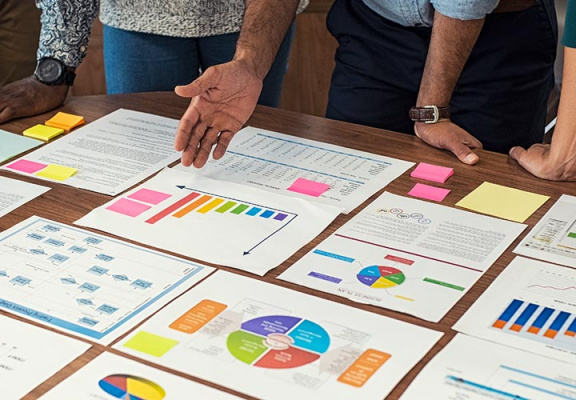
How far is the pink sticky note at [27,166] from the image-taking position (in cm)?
173

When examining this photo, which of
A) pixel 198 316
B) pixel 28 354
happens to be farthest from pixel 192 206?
pixel 28 354

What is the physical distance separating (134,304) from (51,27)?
101cm

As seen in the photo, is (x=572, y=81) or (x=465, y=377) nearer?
(x=465, y=377)

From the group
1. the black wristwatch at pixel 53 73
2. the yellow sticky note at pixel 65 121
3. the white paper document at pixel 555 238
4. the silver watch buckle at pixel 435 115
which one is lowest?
Answer: the white paper document at pixel 555 238

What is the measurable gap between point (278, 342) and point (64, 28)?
3.83ft

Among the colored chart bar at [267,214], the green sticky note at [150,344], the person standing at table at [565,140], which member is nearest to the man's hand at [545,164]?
the person standing at table at [565,140]

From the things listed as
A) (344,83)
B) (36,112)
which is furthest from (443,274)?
(36,112)

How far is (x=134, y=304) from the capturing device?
1281mm

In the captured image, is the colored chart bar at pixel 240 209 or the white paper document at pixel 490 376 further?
the colored chart bar at pixel 240 209

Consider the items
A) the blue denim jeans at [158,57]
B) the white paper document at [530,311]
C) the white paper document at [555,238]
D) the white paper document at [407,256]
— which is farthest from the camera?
the blue denim jeans at [158,57]

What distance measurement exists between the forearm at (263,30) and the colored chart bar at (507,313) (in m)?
0.83

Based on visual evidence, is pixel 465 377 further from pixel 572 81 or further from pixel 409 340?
pixel 572 81

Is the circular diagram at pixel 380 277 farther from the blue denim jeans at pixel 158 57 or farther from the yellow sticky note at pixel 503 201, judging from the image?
the blue denim jeans at pixel 158 57

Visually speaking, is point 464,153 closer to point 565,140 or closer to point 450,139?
point 450,139
